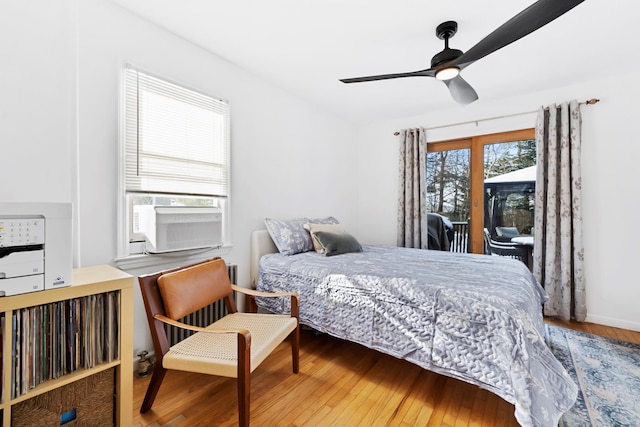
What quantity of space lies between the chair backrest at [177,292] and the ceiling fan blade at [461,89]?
224 centimetres

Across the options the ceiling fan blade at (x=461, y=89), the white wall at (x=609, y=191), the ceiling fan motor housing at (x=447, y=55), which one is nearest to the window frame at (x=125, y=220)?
the ceiling fan motor housing at (x=447, y=55)

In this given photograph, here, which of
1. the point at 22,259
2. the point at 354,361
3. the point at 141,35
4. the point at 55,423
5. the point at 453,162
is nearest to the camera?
the point at 22,259

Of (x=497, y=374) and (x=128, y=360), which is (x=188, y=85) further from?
(x=497, y=374)

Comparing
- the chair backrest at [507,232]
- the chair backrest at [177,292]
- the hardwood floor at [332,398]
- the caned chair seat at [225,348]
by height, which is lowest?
the hardwood floor at [332,398]

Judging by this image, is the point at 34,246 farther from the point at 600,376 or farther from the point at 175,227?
the point at 600,376

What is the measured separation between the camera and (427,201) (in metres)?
3.88

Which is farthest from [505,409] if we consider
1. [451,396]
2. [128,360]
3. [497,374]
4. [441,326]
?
→ [128,360]

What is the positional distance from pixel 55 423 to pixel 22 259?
735 millimetres

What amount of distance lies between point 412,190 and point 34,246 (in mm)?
3639

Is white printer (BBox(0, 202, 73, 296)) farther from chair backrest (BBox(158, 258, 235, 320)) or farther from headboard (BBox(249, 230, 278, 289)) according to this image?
headboard (BBox(249, 230, 278, 289))

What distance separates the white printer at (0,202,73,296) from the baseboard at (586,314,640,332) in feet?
14.1

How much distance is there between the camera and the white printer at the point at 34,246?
Result: 3.37ft

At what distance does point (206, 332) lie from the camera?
5.05 feet

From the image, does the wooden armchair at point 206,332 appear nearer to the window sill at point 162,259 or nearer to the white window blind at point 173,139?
the window sill at point 162,259
